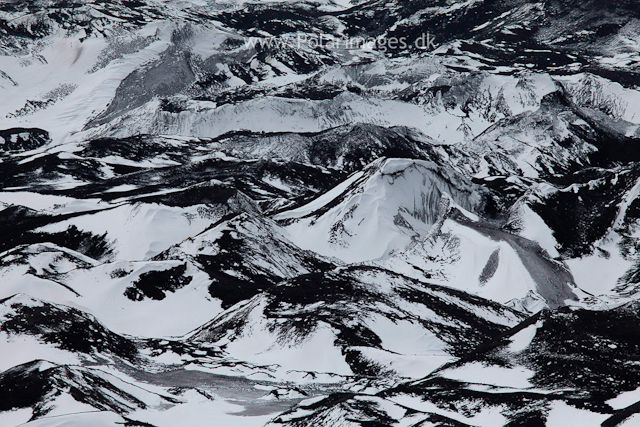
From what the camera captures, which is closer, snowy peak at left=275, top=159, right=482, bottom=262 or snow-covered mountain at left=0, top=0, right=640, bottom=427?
snow-covered mountain at left=0, top=0, right=640, bottom=427

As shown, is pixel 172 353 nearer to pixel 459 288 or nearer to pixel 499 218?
pixel 459 288

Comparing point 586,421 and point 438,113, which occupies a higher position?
point 586,421

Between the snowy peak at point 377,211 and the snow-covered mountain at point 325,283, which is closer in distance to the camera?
the snow-covered mountain at point 325,283

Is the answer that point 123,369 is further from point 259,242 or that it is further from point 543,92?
point 543,92

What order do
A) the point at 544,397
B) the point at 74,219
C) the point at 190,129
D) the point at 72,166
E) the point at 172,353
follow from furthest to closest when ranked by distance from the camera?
1. the point at 190,129
2. the point at 72,166
3. the point at 74,219
4. the point at 172,353
5. the point at 544,397

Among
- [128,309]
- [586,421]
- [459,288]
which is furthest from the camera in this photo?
[459,288]

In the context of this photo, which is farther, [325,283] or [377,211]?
[377,211]

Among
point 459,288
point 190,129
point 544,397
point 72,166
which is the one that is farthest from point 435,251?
point 190,129

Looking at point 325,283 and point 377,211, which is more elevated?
point 325,283

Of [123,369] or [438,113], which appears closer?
[123,369]

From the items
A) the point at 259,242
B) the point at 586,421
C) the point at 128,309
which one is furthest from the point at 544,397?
the point at 259,242
